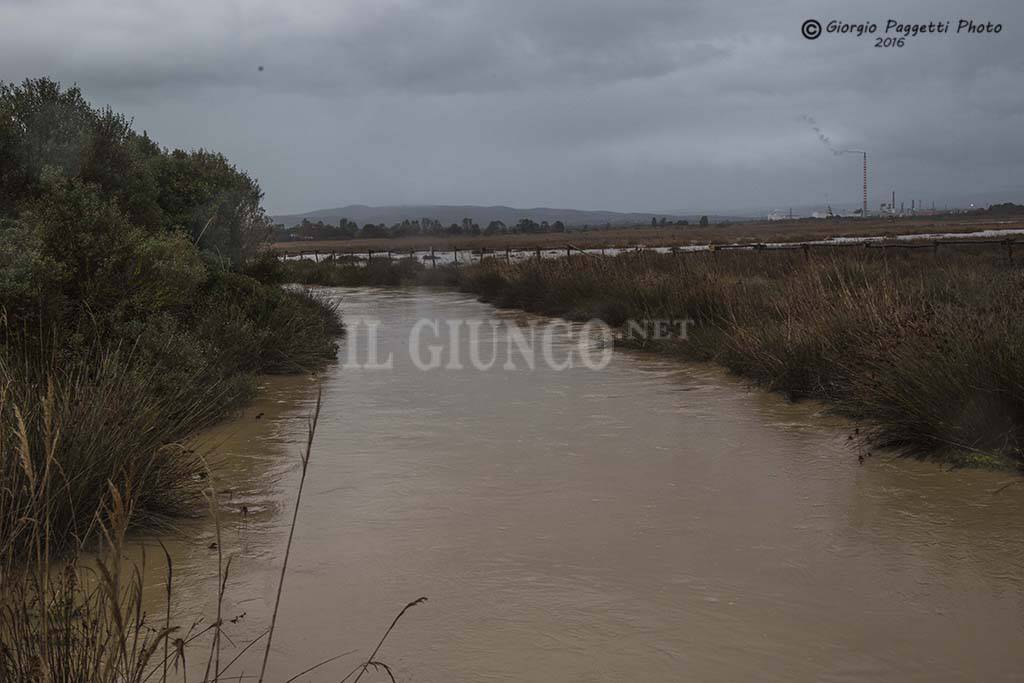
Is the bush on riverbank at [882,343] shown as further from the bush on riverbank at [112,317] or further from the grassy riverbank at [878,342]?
the bush on riverbank at [112,317]

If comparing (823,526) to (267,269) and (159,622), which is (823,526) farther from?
(267,269)

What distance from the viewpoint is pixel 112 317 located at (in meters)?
8.23

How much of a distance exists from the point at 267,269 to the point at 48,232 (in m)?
7.87

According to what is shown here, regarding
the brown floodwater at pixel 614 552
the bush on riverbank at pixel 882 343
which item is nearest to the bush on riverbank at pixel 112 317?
the brown floodwater at pixel 614 552

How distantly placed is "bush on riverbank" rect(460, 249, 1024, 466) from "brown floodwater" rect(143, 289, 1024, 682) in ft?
1.41

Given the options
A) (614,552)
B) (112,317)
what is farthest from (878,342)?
(112,317)

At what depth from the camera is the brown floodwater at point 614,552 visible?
4.15 meters

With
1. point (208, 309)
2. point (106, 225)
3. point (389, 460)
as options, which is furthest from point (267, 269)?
point (389, 460)

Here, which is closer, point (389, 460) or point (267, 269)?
point (389, 460)

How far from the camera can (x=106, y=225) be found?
866 centimetres

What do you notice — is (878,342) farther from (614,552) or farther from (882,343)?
(614,552)

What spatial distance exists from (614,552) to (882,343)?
4254 millimetres

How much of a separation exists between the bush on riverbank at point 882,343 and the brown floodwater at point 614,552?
0.43 metres

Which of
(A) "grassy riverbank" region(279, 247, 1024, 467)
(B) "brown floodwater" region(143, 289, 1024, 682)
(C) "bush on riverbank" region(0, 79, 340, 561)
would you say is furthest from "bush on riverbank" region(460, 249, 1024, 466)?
(C) "bush on riverbank" region(0, 79, 340, 561)
